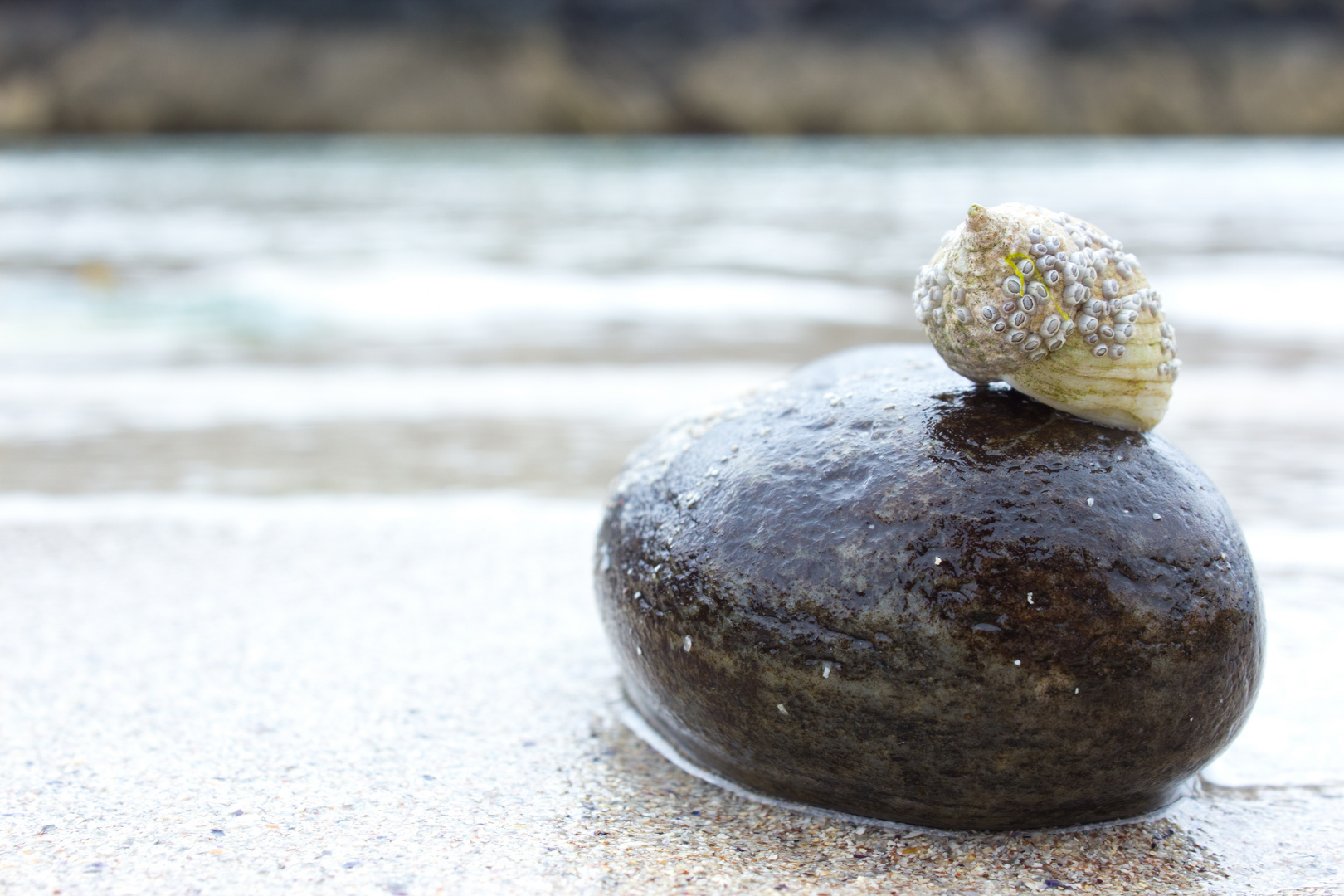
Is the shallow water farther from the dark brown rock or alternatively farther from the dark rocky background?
the dark rocky background

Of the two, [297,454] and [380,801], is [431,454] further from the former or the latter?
[380,801]

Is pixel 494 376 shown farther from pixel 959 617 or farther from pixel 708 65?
pixel 708 65

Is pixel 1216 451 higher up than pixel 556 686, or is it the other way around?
pixel 1216 451

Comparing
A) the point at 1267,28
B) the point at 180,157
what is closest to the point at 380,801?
the point at 180,157

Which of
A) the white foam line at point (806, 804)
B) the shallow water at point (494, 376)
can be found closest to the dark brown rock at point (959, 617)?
the white foam line at point (806, 804)

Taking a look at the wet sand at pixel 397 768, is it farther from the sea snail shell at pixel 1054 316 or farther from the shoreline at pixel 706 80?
the shoreline at pixel 706 80

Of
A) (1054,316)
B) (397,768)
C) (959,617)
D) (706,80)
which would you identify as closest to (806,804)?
(959,617)
